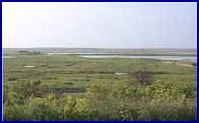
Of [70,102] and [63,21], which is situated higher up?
[63,21]

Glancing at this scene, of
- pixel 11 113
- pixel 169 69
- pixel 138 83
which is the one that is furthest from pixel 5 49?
pixel 169 69

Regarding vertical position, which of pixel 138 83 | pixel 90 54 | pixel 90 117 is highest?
pixel 90 54

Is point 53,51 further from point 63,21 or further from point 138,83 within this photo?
point 138,83

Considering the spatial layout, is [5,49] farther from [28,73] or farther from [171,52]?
[171,52]

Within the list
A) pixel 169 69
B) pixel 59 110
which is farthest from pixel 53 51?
pixel 169 69

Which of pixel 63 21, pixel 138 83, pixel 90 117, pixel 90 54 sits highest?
pixel 63 21

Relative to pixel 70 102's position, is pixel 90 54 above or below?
above
